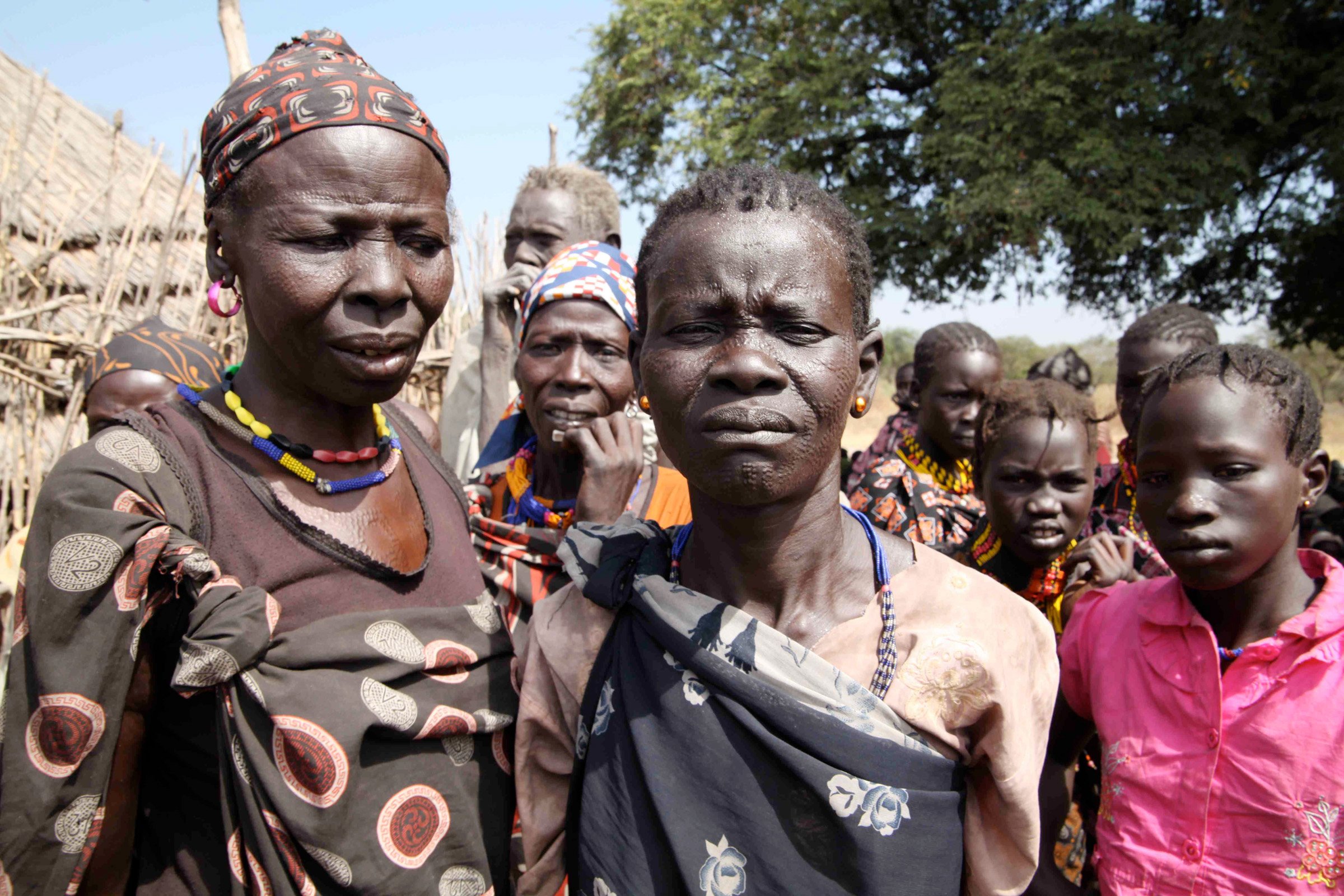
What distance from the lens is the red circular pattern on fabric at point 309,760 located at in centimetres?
141

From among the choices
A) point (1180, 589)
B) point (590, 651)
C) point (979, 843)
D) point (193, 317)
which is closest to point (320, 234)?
point (590, 651)

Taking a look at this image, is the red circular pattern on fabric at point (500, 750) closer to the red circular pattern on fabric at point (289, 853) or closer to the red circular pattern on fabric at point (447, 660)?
the red circular pattern on fabric at point (447, 660)

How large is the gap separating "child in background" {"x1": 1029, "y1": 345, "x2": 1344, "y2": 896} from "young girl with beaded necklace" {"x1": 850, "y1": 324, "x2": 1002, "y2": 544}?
1.67m

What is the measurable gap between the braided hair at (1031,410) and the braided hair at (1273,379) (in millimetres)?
815

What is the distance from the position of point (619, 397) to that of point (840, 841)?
4.86ft

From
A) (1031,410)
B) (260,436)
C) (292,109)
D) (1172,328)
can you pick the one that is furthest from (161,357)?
(1172,328)

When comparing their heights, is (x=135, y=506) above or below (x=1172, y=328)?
below

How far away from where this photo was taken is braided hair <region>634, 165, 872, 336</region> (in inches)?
59.0

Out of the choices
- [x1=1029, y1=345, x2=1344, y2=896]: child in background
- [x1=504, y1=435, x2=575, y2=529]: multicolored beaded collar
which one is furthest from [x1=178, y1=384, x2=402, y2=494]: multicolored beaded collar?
[x1=1029, y1=345, x2=1344, y2=896]: child in background

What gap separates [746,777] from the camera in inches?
54.7

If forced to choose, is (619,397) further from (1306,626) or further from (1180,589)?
(1306,626)

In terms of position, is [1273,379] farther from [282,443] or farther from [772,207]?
[282,443]

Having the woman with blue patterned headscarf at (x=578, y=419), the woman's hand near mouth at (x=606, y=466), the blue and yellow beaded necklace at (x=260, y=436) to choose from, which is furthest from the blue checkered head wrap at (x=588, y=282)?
the blue and yellow beaded necklace at (x=260, y=436)

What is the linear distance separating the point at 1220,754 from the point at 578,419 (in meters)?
1.68
